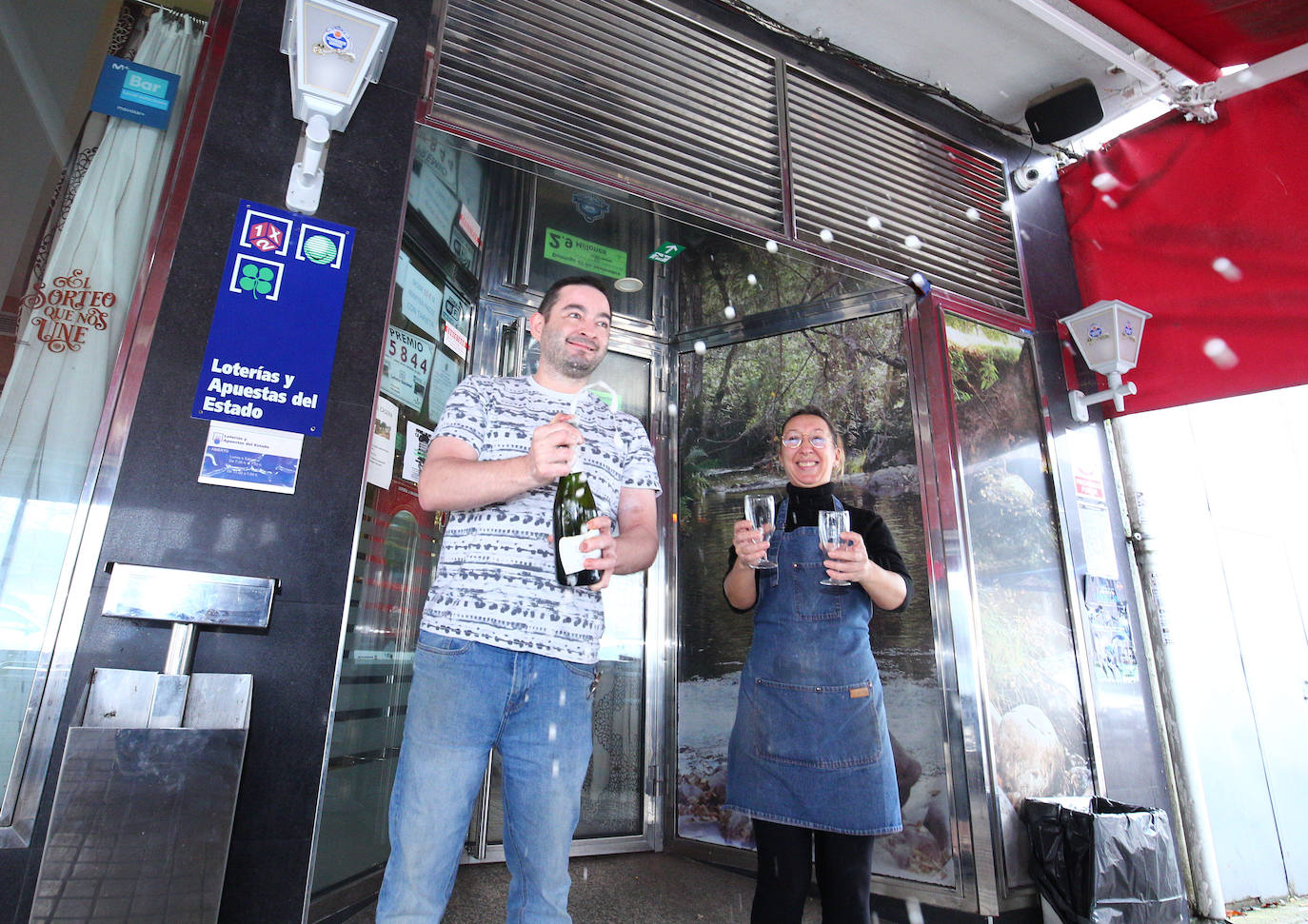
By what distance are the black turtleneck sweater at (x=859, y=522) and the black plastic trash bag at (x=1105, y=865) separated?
1185 mm

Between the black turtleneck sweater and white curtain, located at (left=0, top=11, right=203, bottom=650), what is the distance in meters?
1.67

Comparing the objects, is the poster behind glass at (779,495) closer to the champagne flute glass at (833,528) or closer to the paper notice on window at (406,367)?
the champagne flute glass at (833,528)

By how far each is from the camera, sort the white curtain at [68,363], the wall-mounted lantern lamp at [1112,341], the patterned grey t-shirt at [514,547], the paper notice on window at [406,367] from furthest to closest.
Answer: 1. the wall-mounted lantern lamp at [1112,341]
2. the paper notice on window at [406,367]
3. the white curtain at [68,363]
4. the patterned grey t-shirt at [514,547]

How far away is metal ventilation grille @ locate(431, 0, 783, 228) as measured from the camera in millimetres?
2381

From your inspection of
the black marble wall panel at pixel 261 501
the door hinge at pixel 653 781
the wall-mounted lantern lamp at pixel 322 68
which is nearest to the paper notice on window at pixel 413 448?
the black marble wall panel at pixel 261 501

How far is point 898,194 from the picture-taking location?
3.29 meters

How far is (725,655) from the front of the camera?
348 centimetres

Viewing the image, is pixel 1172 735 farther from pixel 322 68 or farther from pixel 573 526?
pixel 322 68

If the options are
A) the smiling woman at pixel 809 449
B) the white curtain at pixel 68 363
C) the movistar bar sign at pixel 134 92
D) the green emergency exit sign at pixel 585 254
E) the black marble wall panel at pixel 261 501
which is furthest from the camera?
Result: the green emergency exit sign at pixel 585 254

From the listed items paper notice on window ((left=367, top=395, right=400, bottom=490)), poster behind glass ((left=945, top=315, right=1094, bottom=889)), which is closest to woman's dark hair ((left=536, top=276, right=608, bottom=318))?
paper notice on window ((left=367, top=395, right=400, bottom=490))

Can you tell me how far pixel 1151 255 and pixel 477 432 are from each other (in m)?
3.50

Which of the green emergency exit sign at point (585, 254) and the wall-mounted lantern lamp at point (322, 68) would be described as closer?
the wall-mounted lantern lamp at point (322, 68)

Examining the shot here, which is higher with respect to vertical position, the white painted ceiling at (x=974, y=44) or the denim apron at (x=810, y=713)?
the white painted ceiling at (x=974, y=44)

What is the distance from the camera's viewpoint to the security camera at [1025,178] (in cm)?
381
